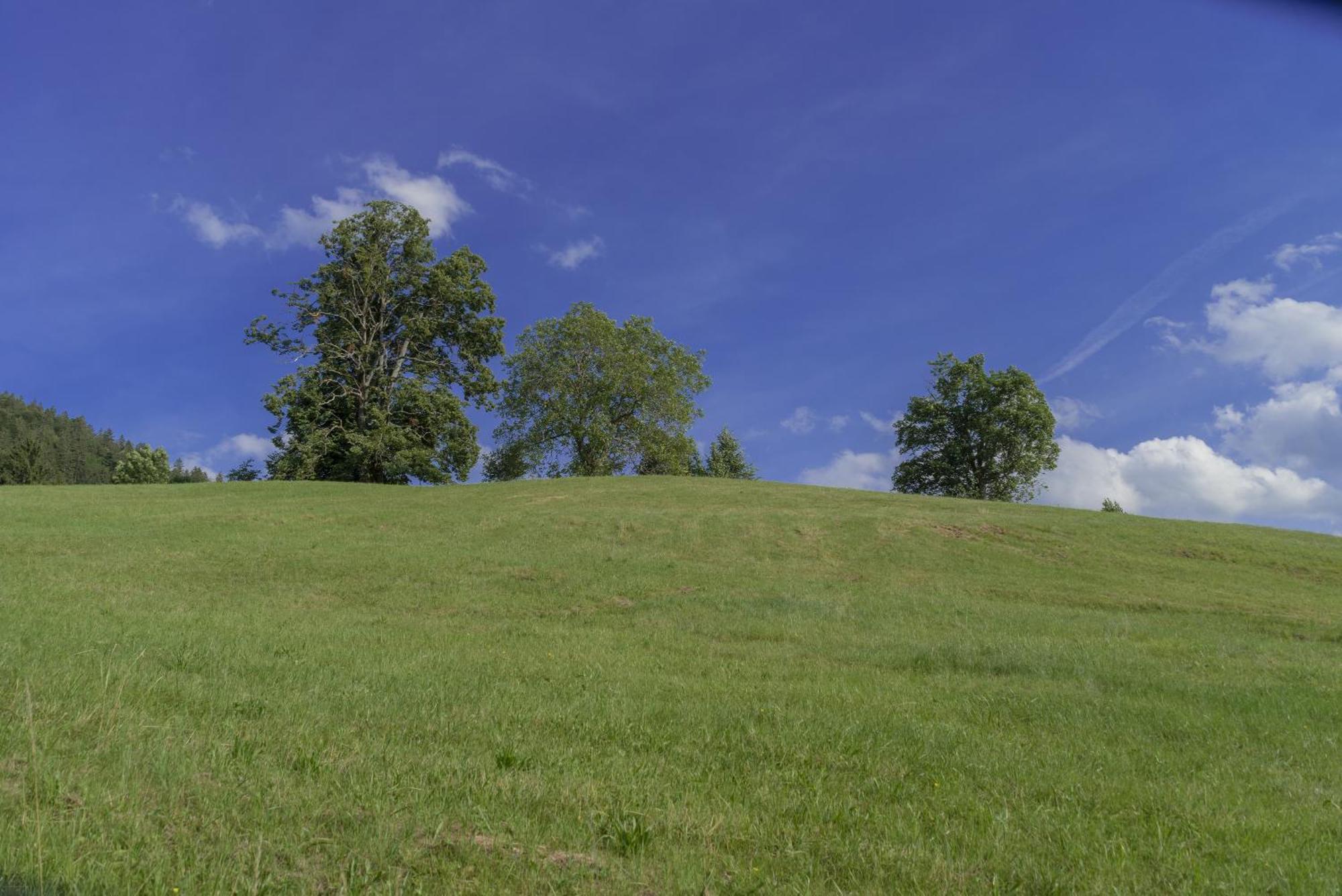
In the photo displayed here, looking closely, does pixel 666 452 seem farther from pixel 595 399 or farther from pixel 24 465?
pixel 24 465

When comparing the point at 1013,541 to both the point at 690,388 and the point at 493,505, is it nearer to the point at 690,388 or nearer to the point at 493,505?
the point at 493,505

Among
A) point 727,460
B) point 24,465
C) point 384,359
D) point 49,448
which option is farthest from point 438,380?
point 49,448

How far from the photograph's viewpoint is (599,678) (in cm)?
1053

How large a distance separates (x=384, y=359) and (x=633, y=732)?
50338 mm

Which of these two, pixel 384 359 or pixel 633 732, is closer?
pixel 633 732

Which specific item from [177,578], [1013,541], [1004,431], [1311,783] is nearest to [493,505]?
[177,578]

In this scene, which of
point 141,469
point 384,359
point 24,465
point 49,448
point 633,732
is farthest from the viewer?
point 49,448

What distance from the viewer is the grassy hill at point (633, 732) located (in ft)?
14.8

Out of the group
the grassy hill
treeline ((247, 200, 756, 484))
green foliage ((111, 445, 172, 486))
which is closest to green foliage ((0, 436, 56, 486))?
green foliage ((111, 445, 172, 486))

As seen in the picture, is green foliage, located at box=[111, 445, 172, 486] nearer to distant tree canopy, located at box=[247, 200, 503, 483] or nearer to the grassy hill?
distant tree canopy, located at box=[247, 200, 503, 483]

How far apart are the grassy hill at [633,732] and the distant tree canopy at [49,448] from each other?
315 feet

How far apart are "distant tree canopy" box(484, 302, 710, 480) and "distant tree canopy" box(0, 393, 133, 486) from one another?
6930cm

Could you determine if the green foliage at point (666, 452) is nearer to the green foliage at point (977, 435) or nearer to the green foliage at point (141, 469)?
the green foliage at point (977, 435)

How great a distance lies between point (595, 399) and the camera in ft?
196
